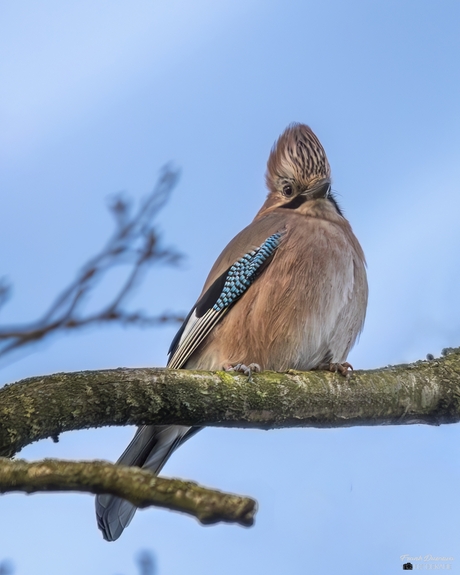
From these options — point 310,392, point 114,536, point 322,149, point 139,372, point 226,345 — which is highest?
point 322,149

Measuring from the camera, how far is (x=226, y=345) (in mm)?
5348

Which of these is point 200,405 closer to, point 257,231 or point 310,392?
point 310,392

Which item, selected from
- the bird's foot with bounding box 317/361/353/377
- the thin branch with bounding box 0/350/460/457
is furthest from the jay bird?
the thin branch with bounding box 0/350/460/457

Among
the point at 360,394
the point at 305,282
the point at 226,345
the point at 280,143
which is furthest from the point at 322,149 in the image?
the point at 360,394

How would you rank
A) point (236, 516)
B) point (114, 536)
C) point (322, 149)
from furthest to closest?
point (322, 149)
point (114, 536)
point (236, 516)

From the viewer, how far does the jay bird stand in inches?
205

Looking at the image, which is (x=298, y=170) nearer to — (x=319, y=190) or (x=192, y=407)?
(x=319, y=190)

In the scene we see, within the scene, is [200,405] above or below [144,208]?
below

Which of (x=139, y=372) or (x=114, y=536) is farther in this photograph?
(x=114, y=536)

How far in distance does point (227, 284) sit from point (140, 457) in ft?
4.44

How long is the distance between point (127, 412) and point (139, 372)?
204mm

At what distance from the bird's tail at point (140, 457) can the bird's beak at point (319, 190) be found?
1996 millimetres

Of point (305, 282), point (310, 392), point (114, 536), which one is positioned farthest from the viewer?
point (305, 282)

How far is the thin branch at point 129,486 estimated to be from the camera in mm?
2033
